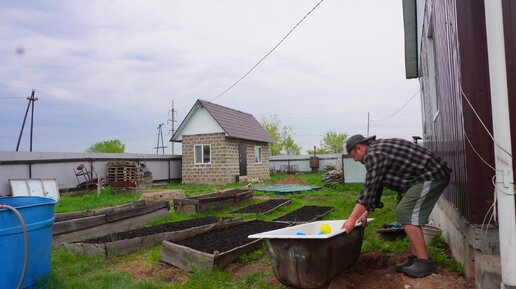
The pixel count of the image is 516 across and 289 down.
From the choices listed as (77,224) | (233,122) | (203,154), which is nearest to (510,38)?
(77,224)

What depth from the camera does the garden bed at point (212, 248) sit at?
4695 mm

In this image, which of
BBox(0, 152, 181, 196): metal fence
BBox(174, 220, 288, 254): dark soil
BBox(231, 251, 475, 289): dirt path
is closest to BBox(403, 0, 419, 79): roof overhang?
BBox(174, 220, 288, 254): dark soil

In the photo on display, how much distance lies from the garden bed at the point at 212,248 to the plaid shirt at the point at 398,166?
204 centimetres

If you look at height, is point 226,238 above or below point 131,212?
below

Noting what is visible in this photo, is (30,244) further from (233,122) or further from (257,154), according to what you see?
(257,154)

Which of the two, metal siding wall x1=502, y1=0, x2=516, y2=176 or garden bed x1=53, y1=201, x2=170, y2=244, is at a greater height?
metal siding wall x1=502, y1=0, x2=516, y2=176

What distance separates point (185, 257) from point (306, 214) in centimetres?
441

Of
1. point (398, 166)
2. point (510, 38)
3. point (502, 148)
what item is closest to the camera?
point (502, 148)

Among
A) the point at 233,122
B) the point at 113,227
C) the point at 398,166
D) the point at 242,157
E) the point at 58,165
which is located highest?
the point at 233,122

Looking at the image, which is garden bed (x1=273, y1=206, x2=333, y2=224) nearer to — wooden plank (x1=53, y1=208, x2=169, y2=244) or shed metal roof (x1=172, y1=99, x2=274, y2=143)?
wooden plank (x1=53, y1=208, x2=169, y2=244)

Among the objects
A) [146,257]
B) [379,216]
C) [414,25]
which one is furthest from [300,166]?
[146,257]

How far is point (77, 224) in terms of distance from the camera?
6.57m

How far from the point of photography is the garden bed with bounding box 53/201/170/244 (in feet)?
21.0

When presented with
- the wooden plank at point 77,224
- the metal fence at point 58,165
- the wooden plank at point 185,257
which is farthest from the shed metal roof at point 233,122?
the wooden plank at point 185,257
